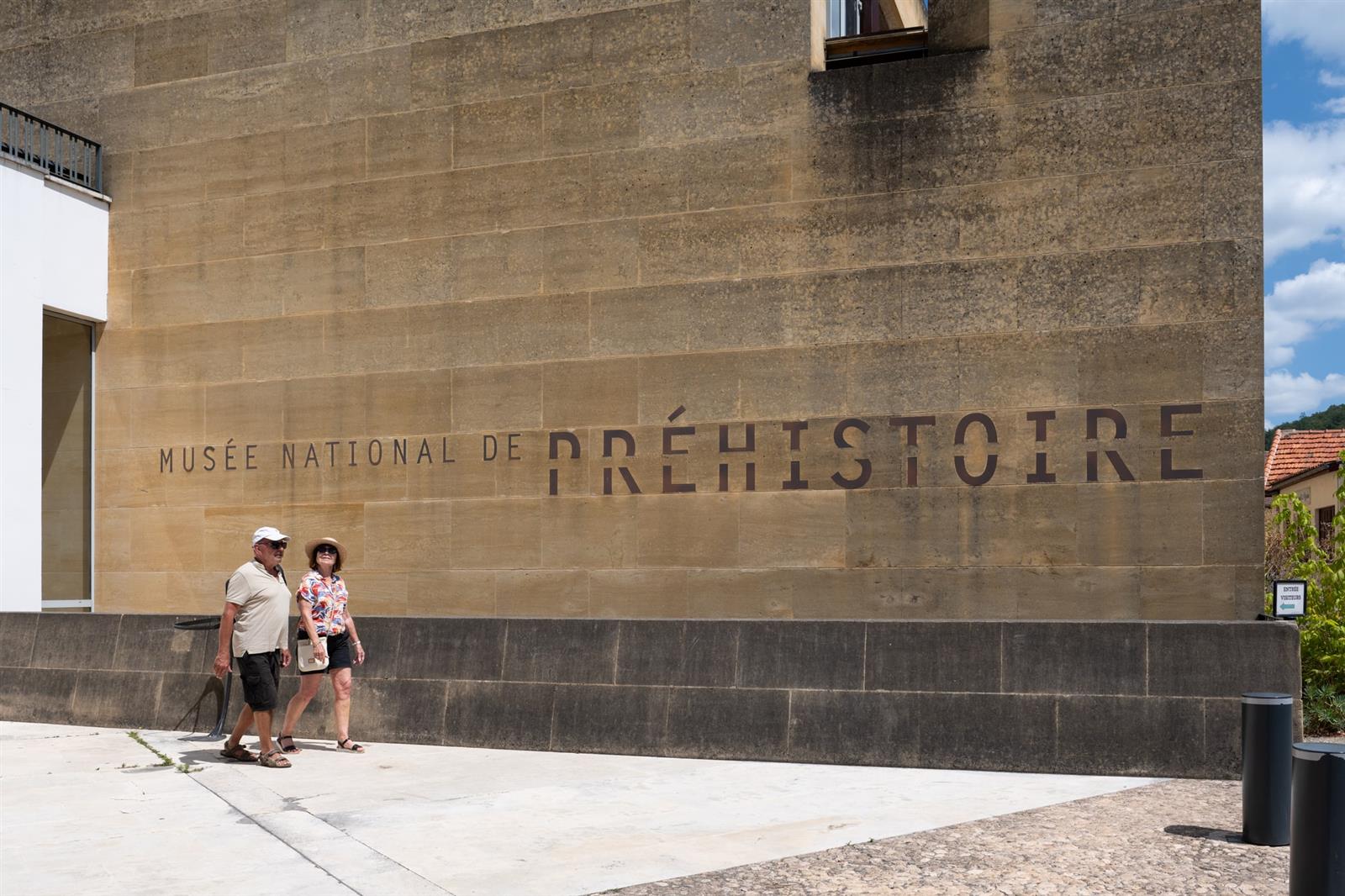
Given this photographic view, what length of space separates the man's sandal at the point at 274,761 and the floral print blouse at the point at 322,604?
1.03 meters

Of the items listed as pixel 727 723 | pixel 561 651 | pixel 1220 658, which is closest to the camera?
pixel 1220 658

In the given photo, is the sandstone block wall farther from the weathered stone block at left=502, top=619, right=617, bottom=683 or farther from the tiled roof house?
the tiled roof house

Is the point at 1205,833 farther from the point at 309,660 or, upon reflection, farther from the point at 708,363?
the point at 708,363

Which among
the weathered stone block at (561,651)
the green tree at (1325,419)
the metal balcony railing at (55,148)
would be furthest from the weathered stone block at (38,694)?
the green tree at (1325,419)

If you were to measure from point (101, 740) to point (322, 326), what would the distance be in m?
5.25

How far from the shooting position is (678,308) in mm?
13828

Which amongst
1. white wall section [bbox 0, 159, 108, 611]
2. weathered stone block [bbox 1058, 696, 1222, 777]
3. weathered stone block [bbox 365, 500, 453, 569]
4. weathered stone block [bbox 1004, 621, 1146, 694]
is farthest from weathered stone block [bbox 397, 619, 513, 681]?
white wall section [bbox 0, 159, 108, 611]

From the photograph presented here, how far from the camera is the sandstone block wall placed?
12.3 metres

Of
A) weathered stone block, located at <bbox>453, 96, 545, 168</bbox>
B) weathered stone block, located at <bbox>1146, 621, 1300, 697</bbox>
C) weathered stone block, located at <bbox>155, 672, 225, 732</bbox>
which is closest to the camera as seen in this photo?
weathered stone block, located at <bbox>1146, 621, 1300, 697</bbox>

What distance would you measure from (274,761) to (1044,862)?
20.4 feet

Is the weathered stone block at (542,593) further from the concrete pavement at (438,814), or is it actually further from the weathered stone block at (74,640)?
the weathered stone block at (74,640)

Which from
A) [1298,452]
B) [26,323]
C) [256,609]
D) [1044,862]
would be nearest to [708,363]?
[256,609]

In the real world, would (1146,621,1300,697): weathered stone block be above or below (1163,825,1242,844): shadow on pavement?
above

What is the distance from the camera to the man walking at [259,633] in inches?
415
